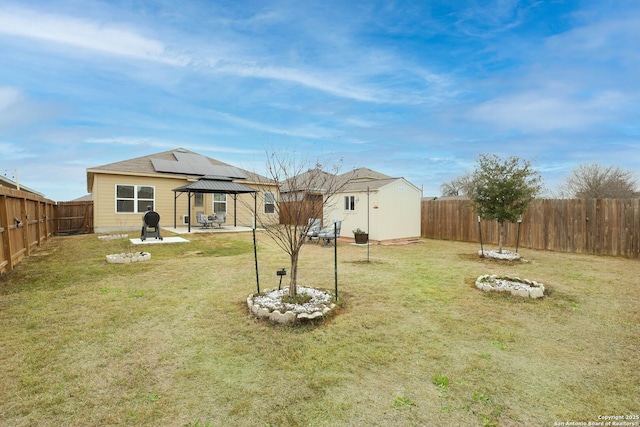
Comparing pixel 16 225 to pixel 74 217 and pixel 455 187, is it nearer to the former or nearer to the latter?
pixel 74 217

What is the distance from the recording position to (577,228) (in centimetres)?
1040

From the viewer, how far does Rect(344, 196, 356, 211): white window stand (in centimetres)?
1380

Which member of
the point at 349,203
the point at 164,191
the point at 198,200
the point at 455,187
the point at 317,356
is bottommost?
the point at 317,356

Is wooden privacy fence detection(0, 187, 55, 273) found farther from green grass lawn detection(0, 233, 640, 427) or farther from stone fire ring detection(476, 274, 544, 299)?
stone fire ring detection(476, 274, 544, 299)

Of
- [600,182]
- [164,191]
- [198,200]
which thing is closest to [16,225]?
[164,191]

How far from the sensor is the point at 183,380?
266cm

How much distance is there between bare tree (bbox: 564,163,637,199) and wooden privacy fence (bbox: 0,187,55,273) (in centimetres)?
2885

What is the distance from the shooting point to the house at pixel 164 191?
15.1m

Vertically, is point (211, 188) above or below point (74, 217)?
above

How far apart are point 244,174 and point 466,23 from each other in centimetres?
1420

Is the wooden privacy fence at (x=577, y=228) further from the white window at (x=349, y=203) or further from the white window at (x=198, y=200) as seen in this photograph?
the white window at (x=198, y=200)

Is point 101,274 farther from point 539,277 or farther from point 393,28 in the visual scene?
point 393,28

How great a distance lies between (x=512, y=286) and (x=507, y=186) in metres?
4.29

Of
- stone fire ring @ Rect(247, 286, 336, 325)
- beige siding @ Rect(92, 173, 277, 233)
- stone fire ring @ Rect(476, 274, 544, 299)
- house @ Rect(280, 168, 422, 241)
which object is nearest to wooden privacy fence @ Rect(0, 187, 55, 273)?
beige siding @ Rect(92, 173, 277, 233)
